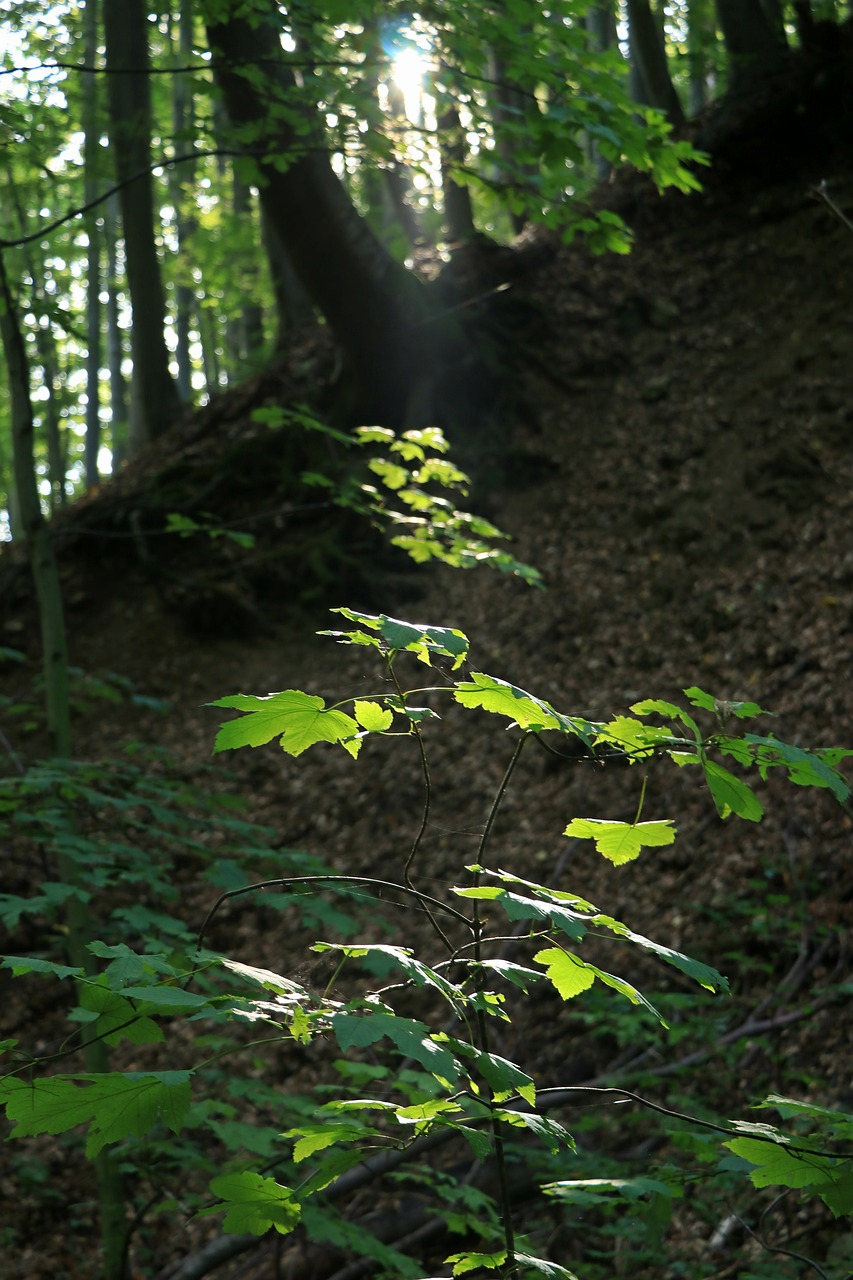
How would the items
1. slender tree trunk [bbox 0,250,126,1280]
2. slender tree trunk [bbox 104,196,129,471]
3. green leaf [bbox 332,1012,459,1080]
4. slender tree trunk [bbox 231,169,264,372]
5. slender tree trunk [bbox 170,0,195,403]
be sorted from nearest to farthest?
green leaf [bbox 332,1012,459,1080] < slender tree trunk [bbox 0,250,126,1280] < slender tree trunk [bbox 231,169,264,372] < slender tree trunk [bbox 170,0,195,403] < slender tree trunk [bbox 104,196,129,471]

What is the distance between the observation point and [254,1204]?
1.50 m

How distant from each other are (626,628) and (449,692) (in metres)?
5.68

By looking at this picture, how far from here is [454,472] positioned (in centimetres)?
400

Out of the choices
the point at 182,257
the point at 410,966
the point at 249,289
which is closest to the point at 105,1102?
the point at 410,966

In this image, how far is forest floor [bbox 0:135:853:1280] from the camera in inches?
175

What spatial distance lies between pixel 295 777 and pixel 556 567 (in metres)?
A: 2.81

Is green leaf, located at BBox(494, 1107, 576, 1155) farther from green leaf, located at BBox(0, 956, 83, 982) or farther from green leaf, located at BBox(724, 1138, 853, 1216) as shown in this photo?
green leaf, located at BBox(0, 956, 83, 982)

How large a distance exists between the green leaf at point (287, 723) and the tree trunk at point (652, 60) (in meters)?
11.4

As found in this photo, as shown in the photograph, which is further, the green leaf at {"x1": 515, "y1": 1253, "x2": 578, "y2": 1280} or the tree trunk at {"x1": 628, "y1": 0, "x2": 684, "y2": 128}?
the tree trunk at {"x1": 628, "y1": 0, "x2": 684, "y2": 128}

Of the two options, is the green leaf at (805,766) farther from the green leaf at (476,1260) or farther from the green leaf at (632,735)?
the green leaf at (476,1260)

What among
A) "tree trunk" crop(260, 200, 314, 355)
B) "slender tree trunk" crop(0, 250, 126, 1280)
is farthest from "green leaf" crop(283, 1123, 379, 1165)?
"tree trunk" crop(260, 200, 314, 355)

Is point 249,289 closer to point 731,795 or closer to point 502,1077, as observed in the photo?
point 731,795

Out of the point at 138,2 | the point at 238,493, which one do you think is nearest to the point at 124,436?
the point at 138,2

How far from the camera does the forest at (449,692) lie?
1604mm
